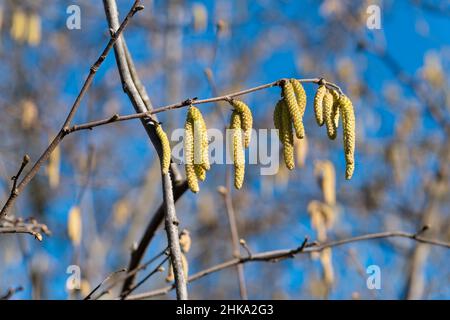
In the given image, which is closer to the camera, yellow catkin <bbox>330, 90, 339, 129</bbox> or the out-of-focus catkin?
yellow catkin <bbox>330, 90, 339, 129</bbox>

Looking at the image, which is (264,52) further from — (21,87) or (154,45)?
(21,87)

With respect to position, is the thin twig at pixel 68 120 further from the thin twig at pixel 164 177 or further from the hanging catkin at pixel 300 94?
the hanging catkin at pixel 300 94

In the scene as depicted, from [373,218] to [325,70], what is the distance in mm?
1634

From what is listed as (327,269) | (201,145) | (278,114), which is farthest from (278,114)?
(327,269)

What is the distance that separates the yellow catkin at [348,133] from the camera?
1.89 m

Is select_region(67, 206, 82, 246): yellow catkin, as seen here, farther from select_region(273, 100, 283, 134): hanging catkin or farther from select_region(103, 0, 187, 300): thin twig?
select_region(273, 100, 283, 134): hanging catkin

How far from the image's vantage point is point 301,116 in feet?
6.27

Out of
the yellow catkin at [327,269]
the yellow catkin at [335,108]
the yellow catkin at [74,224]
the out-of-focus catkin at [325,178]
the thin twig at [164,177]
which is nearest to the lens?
the thin twig at [164,177]

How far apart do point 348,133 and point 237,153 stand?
0.30 metres

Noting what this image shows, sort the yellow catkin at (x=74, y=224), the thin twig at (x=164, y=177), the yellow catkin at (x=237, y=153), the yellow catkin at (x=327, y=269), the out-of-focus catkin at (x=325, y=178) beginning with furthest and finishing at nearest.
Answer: the out-of-focus catkin at (x=325, y=178) < the yellow catkin at (x=74, y=224) < the yellow catkin at (x=327, y=269) < the yellow catkin at (x=237, y=153) < the thin twig at (x=164, y=177)

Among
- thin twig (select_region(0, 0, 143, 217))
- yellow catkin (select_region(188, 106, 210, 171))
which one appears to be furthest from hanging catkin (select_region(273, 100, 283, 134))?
thin twig (select_region(0, 0, 143, 217))

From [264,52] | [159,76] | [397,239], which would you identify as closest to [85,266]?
[397,239]

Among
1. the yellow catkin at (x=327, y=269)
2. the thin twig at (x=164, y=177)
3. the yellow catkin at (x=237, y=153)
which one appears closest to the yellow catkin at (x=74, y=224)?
the yellow catkin at (x=327, y=269)

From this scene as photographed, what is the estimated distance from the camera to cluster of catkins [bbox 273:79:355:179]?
6.21 ft
